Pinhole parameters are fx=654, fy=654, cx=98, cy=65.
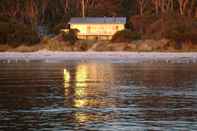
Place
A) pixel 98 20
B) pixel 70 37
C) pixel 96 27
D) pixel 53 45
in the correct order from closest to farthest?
pixel 53 45 < pixel 70 37 < pixel 96 27 < pixel 98 20

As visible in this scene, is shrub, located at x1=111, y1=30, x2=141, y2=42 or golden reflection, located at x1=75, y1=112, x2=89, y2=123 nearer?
golden reflection, located at x1=75, y1=112, x2=89, y2=123

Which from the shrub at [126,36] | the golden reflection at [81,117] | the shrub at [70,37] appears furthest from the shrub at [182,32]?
the golden reflection at [81,117]

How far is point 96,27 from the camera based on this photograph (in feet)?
383

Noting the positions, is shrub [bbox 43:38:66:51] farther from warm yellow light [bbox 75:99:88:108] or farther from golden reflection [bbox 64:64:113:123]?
warm yellow light [bbox 75:99:88:108]

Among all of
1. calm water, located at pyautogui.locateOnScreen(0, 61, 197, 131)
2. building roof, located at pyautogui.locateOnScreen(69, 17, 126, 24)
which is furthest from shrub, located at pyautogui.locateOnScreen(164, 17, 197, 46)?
calm water, located at pyautogui.locateOnScreen(0, 61, 197, 131)

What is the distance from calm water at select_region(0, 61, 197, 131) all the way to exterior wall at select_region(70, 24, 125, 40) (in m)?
75.8

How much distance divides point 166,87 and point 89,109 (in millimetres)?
10349

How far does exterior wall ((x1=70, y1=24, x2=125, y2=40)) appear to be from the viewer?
11512cm

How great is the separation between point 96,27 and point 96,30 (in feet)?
2.63

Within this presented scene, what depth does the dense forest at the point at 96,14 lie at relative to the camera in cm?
9856

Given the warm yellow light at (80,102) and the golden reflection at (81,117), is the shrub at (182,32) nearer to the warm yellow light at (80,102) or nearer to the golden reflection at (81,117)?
the warm yellow light at (80,102)

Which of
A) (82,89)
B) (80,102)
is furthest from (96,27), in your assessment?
(80,102)

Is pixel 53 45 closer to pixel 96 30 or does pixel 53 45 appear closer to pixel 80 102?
pixel 96 30

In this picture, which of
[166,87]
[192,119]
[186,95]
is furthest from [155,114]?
[166,87]
